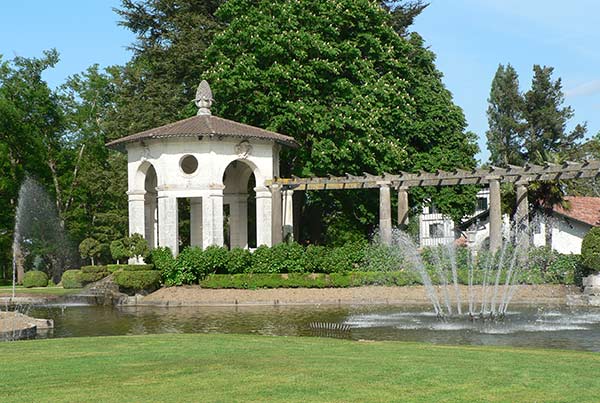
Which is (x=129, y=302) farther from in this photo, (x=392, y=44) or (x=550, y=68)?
(x=550, y=68)

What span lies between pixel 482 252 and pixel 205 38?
72.9ft

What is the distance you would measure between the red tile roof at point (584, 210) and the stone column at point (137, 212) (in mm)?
26044

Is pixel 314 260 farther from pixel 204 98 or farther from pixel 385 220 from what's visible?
pixel 204 98

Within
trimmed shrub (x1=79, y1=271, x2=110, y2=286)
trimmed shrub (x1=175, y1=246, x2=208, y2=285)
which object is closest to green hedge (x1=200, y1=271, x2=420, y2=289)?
trimmed shrub (x1=175, y1=246, x2=208, y2=285)

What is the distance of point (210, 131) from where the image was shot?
36719 mm

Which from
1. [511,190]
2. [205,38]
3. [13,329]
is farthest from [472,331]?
[205,38]

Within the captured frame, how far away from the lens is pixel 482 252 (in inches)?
1309

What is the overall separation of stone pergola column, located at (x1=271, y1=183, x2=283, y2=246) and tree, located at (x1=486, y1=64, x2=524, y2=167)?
45999mm

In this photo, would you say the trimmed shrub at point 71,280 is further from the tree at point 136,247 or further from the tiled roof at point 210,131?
the tiled roof at point 210,131

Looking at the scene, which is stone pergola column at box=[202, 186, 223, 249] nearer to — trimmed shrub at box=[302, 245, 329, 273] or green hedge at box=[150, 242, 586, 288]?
green hedge at box=[150, 242, 586, 288]

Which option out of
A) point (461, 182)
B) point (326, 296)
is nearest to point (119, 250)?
point (326, 296)

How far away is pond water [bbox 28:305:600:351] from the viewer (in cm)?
1808

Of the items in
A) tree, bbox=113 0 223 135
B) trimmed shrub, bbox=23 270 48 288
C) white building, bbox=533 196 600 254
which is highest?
tree, bbox=113 0 223 135

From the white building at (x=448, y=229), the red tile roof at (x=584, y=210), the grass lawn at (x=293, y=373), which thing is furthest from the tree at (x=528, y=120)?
the grass lawn at (x=293, y=373)
